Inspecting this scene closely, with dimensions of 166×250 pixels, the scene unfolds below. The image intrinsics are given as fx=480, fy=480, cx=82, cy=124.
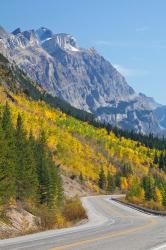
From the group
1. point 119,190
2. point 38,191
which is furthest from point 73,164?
point 38,191

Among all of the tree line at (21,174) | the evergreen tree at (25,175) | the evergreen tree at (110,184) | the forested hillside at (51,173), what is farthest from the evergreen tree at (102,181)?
the evergreen tree at (25,175)

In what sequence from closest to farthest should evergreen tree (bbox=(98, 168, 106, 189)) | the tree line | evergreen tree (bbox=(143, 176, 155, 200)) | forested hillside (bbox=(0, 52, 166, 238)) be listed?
the tree line, forested hillside (bbox=(0, 52, 166, 238)), evergreen tree (bbox=(143, 176, 155, 200)), evergreen tree (bbox=(98, 168, 106, 189))

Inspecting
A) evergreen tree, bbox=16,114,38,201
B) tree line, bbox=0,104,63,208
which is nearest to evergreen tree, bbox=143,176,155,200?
tree line, bbox=0,104,63,208

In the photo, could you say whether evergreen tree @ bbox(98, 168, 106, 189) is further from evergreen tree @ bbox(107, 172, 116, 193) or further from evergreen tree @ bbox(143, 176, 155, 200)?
evergreen tree @ bbox(143, 176, 155, 200)

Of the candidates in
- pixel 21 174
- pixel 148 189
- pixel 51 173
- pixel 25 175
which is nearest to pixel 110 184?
pixel 148 189

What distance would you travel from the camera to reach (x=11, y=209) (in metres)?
30.9

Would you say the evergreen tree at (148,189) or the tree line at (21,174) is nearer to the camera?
the tree line at (21,174)

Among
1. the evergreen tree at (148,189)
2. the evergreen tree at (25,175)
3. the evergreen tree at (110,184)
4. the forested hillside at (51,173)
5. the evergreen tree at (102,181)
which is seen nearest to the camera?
the forested hillside at (51,173)

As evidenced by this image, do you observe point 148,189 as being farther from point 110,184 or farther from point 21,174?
point 21,174

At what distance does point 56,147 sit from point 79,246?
140m

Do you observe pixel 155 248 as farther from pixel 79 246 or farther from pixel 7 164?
pixel 7 164

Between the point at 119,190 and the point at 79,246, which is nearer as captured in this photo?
the point at 79,246

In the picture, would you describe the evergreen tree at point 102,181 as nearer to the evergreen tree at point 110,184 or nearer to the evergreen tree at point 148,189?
the evergreen tree at point 110,184

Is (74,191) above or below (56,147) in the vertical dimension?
below
